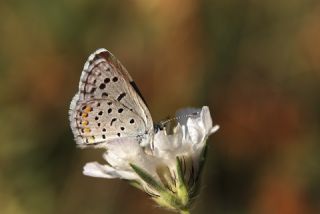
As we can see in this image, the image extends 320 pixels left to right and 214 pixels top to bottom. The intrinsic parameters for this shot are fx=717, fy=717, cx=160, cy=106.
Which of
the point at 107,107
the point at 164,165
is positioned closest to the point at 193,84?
the point at 107,107

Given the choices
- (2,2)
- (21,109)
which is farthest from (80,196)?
(2,2)

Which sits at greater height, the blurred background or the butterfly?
the butterfly

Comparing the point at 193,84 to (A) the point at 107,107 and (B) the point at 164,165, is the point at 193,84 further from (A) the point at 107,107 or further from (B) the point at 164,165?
(B) the point at 164,165

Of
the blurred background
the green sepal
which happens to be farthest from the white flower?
the blurred background

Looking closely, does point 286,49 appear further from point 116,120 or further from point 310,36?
point 116,120

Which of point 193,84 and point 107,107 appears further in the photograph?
point 193,84

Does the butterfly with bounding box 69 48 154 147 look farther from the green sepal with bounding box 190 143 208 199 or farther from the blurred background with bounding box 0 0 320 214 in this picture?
the blurred background with bounding box 0 0 320 214
